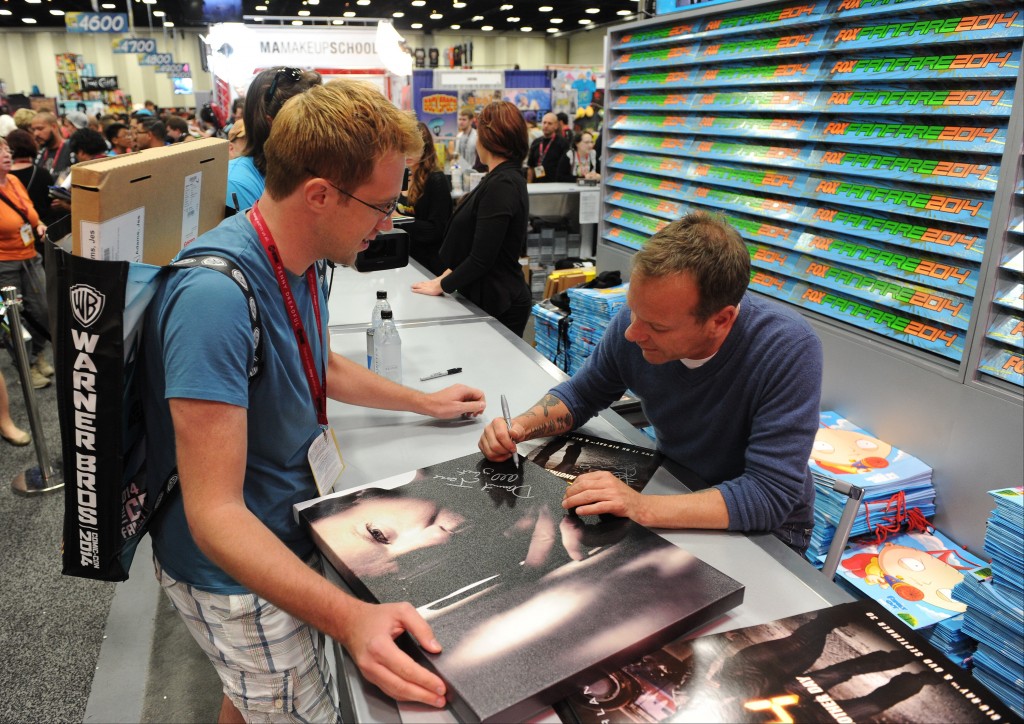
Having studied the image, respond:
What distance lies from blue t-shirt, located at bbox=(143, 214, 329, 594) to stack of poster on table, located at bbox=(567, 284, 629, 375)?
7.33 ft

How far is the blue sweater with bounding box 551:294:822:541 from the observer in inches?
56.1

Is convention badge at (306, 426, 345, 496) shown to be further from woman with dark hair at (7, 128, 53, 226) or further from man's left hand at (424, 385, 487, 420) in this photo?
woman with dark hair at (7, 128, 53, 226)

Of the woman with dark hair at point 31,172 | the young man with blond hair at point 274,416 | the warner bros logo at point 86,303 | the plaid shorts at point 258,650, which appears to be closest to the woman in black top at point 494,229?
the young man with blond hair at point 274,416

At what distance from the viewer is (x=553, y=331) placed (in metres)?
4.02

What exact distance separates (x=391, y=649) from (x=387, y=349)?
1242mm

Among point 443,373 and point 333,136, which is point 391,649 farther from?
point 443,373

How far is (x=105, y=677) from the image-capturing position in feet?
7.86

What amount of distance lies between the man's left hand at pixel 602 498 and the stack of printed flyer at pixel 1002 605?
1.22 m

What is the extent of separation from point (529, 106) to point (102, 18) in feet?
27.7

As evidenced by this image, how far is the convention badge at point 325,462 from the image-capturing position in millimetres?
1349

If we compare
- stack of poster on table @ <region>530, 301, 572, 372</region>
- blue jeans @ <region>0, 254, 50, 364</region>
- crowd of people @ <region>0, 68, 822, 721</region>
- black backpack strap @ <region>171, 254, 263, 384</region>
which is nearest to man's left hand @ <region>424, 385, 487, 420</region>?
crowd of people @ <region>0, 68, 822, 721</region>

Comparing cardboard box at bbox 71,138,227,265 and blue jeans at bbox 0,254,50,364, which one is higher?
cardboard box at bbox 71,138,227,265

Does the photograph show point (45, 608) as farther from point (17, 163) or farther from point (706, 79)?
point (17, 163)
